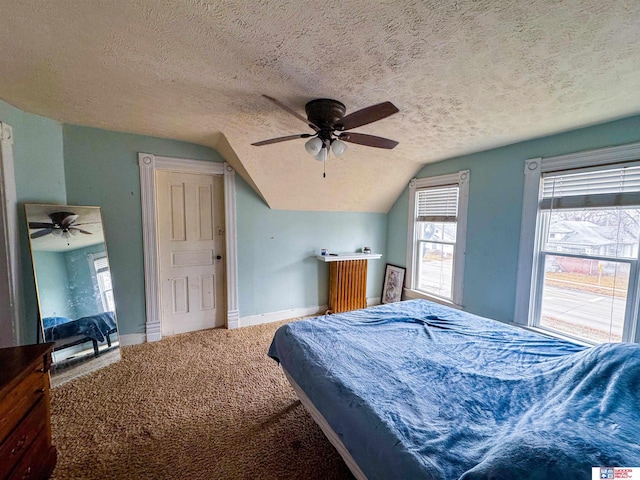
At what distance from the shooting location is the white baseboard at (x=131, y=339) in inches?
114

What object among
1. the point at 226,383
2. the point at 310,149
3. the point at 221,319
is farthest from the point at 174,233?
the point at 310,149

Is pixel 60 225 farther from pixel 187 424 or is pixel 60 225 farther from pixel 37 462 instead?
pixel 187 424

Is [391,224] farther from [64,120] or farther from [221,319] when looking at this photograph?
[64,120]

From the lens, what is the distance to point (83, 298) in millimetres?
2443

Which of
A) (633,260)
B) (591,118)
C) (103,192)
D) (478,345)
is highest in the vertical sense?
(591,118)

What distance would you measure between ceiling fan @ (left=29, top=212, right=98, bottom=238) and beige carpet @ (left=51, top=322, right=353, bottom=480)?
131 cm

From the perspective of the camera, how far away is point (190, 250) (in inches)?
129

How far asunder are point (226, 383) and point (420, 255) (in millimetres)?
3066

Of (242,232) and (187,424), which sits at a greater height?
(242,232)

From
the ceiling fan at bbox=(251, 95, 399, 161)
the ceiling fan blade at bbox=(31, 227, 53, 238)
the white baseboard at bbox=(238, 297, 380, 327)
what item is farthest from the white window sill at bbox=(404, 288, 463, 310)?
the ceiling fan blade at bbox=(31, 227, 53, 238)

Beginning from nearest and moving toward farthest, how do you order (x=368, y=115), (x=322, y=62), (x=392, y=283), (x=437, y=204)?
1. (x=322, y=62)
2. (x=368, y=115)
3. (x=437, y=204)
4. (x=392, y=283)

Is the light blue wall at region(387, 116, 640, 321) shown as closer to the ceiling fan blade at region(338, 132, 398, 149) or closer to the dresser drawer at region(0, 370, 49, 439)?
the ceiling fan blade at region(338, 132, 398, 149)

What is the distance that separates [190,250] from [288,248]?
1.27 meters

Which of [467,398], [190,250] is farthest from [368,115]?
[190,250]
